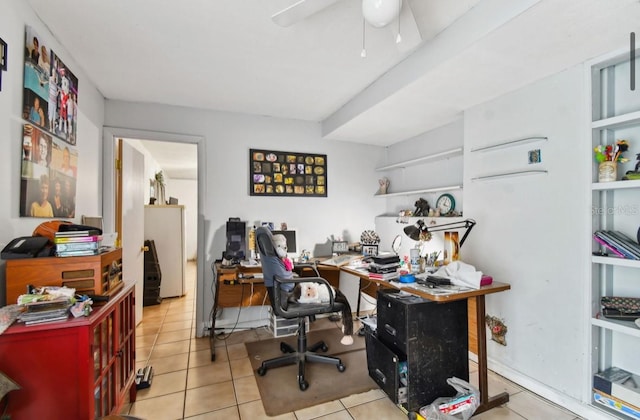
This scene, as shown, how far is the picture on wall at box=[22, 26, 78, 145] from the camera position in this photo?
1.60 meters

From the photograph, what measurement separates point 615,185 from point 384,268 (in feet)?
4.96

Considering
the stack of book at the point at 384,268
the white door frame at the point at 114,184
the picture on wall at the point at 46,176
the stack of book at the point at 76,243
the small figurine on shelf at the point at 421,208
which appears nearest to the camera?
the stack of book at the point at 76,243

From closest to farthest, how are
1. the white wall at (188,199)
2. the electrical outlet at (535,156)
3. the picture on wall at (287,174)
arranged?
1. the electrical outlet at (535,156)
2. the picture on wall at (287,174)
3. the white wall at (188,199)

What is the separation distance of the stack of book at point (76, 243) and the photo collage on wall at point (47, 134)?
330 mm

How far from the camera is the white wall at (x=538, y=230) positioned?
6.16 feet

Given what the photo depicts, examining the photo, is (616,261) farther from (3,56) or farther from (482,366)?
(3,56)

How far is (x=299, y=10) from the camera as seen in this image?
1.34m

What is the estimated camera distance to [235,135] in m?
3.31

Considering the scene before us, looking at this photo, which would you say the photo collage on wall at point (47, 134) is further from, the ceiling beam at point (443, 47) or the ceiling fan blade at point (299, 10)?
the ceiling beam at point (443, 47)

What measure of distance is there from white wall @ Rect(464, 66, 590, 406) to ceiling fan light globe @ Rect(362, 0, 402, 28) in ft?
4.73

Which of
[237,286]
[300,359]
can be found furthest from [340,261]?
[237,286]

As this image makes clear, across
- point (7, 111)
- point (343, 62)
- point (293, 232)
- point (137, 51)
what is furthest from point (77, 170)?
point (343, 62)

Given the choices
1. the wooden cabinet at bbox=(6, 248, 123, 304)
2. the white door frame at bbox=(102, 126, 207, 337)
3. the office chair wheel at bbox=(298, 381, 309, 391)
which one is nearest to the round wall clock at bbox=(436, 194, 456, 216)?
the office chair wheel at bbox=(298, 381, 309, 391)

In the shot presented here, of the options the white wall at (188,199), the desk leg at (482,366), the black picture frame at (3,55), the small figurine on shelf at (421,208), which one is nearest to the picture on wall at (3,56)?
the black picture frame at (3,55)
